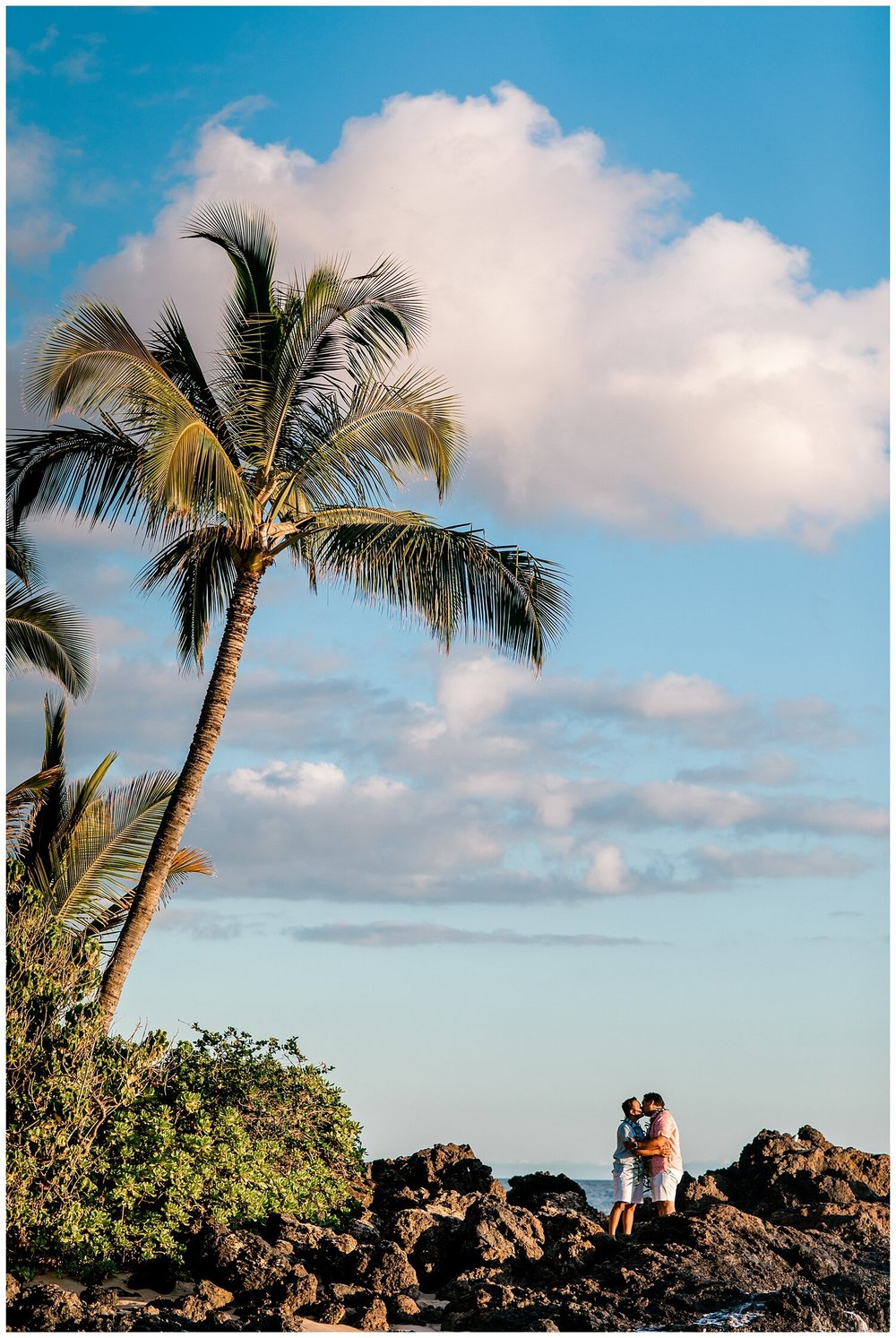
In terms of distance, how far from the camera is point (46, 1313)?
9719mm

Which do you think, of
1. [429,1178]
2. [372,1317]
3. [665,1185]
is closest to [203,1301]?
[372,1317]

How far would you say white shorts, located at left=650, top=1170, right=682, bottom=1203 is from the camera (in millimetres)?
13195

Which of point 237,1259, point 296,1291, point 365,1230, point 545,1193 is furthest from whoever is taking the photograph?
point 545,1193

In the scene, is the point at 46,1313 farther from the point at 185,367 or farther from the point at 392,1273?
the point at 185,367

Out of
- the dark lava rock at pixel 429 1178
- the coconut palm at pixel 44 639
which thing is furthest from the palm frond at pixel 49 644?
the dark lava rock at pixel 429 1178

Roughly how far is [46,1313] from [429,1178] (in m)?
7.04

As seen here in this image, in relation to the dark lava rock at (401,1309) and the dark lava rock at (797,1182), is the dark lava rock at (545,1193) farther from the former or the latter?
the dark lava rock at (401,1309)

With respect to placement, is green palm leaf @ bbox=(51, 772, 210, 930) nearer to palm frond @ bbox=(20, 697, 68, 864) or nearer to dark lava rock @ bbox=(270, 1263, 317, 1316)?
palm frond @ bbox=(20, 697, 68, 864)

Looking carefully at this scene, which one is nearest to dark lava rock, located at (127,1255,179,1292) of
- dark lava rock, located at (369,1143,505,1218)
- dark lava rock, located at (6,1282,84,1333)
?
dark lava rock, located at (6,1282,84,1333)

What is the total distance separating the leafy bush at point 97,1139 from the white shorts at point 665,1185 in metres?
3.46

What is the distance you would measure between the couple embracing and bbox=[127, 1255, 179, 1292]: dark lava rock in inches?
172

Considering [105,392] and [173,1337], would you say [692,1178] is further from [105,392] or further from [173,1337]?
[105,392]

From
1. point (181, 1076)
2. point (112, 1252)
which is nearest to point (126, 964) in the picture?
point (181, 1076)

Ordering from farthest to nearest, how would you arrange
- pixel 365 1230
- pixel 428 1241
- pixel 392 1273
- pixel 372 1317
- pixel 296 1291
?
1. pixel 365 1230
2. pixel 428 1241
3. pixel 392 1273
4. pixel 296 1291
5. pixel 372 1317
